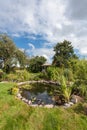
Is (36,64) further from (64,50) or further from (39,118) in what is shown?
(39,118)

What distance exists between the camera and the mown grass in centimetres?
638

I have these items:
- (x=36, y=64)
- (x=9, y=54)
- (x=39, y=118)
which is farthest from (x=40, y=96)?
(x=36, y=64)

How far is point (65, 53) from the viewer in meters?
38.0

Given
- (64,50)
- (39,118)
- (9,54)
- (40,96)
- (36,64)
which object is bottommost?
(39,118)

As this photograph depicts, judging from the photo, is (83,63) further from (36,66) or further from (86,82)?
(36,66)

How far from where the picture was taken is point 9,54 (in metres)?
23.5

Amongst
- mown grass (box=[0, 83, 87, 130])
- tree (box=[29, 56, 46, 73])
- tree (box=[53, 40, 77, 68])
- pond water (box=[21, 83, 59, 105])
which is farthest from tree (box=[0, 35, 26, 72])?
mown grass (box=[0, 83, 87, 130])

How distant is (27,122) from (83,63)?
5.70 metres

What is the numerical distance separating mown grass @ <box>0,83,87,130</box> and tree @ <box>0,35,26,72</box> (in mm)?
15806

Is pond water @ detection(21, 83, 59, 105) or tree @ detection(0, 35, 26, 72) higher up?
tree @ detection(0, 35, 26, 72)

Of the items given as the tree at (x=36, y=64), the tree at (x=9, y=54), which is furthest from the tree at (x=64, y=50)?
the tree at (x=9, y=54)

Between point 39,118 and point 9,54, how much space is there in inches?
706

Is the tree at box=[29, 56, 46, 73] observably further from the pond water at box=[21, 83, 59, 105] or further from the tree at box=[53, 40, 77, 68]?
the pond water at box=[21, 83, 59, 105]

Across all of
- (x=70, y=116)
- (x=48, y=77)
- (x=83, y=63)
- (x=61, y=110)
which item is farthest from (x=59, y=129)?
(x=48, y=77)
